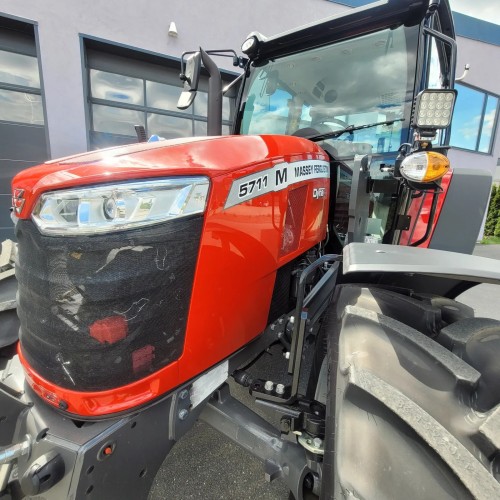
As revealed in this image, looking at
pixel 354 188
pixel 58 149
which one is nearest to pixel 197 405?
pixel 354 188

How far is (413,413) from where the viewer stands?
756 mm

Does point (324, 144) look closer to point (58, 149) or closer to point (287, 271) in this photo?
point (287, 271)

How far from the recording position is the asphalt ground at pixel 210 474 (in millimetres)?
1689

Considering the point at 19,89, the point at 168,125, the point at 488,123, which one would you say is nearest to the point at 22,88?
the point at 19,89

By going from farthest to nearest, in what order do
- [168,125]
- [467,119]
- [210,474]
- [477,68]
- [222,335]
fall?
[467,119]
[477,68]
[168,125]
[210,474]
[222,335]

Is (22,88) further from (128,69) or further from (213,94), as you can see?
(213,94)

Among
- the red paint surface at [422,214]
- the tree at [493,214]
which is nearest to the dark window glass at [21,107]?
the red paint surface at [422,214]

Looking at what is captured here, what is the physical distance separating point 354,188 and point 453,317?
763 mm

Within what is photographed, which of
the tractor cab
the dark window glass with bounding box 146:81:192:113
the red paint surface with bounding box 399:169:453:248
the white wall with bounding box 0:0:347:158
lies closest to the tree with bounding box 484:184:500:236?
the white wall with bounding box 0:0:347:158

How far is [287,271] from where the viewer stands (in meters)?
1.58

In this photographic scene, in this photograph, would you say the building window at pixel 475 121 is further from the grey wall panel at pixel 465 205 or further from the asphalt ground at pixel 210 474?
the asphalt ground at pixel 210 474

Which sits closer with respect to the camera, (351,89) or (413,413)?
(413,413)

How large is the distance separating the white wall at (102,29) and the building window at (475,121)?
6831mm

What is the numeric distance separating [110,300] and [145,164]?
39cm
